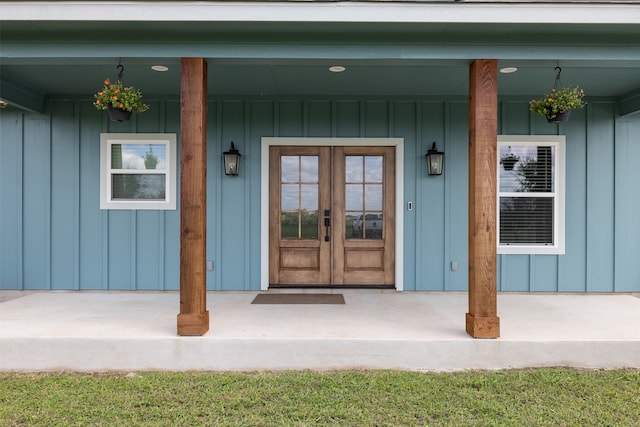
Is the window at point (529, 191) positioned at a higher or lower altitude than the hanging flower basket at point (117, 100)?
lower

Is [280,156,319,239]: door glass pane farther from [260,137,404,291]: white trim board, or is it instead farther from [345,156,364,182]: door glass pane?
[345,156,364,182]: door glass pane

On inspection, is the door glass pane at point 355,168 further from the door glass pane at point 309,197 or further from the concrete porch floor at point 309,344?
the concrete porch floor at point 309,344

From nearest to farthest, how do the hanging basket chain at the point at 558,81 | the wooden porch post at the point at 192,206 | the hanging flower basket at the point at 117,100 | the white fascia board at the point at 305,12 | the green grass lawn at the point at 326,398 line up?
the green grass lawn at the point at 326,398
the white fascia board at the point at 305,12
the wooden porch post at the point at 192,206
the hanging flower basket at the point at 117,100
the hanging basket chain at the point at 558,81

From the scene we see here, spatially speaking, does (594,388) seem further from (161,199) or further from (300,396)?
(161,199)

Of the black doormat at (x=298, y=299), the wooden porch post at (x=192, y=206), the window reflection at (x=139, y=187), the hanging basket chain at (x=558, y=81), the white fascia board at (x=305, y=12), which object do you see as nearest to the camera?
the white fascia board at (x=305, y=12)

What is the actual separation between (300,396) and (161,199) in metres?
3.24

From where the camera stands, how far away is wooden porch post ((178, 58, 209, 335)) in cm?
310

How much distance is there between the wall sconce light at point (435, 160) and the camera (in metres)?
4.73

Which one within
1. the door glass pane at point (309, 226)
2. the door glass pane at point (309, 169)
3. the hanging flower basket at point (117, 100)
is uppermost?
the hanging flower basket at point (117, 100)

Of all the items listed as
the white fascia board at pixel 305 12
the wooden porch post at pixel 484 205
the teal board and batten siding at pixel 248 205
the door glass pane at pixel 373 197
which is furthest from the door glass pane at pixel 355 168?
the white fascia board at pixel 305 12

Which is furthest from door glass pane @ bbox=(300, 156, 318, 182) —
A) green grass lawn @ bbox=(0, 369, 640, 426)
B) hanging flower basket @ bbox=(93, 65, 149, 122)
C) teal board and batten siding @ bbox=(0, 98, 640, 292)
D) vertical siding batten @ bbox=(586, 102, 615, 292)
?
vertical siding batten @ bbox=(586, 102, 615, 292)

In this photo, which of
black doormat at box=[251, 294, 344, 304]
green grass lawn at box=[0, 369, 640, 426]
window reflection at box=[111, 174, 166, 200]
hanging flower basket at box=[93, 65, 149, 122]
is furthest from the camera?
window reflection at box=[111, 174, 166, 200]

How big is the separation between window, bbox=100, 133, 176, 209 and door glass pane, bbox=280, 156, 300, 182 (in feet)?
4.39

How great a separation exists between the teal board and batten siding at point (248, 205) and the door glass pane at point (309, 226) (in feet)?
→ 1.88
